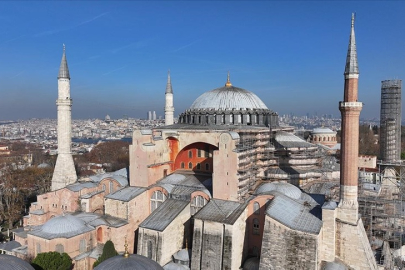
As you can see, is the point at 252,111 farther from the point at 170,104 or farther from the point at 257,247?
the point at 170,104

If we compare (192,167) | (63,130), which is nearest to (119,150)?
(63,130)

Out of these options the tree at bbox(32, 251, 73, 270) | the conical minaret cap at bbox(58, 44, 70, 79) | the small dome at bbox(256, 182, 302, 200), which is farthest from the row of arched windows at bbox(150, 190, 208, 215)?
the conical minaret cap at bbox(58, 44, 70, 79)

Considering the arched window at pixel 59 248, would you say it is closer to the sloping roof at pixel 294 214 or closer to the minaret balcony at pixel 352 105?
the sloping roof at pixel 294 214

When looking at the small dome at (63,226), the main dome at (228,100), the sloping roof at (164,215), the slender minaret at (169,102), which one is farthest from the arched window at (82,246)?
the slender minaret at (169,102)

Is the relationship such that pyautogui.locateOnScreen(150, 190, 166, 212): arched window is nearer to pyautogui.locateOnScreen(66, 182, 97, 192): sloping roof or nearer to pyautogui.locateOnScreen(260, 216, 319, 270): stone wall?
pyautogui.locateOnScreen(66, 182, 97, 192): sloping roof

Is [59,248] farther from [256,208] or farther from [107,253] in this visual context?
[256,208]

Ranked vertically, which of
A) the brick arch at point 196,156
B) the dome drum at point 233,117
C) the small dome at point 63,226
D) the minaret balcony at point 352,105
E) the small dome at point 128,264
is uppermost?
the minaret balcony at point 352,105
